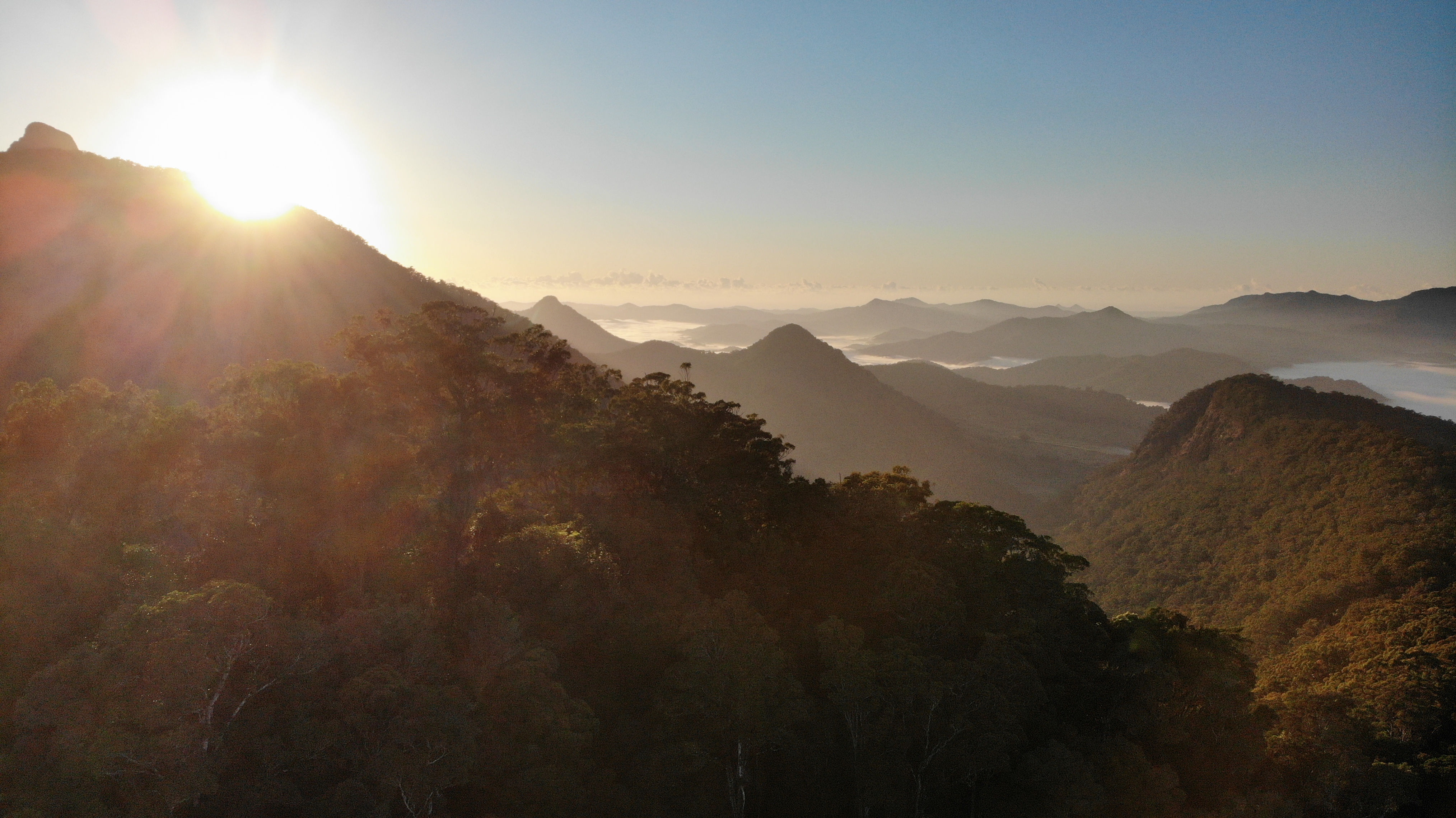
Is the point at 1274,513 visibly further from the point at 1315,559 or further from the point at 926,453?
the point at 926,453

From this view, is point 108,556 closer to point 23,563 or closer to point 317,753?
point 23,563

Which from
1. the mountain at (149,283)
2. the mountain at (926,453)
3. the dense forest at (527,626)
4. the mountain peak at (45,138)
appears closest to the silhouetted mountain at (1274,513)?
the mountain at (926,453)

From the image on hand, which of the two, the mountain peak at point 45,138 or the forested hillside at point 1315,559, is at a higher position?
the mountain peak at point 45,138

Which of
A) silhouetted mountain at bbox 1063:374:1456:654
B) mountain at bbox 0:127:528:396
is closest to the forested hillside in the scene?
silhouetted mountain at bbox 1063:374:1456:654

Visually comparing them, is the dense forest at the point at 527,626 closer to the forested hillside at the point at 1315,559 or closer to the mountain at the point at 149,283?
the forested hillside at the point at 1315,559

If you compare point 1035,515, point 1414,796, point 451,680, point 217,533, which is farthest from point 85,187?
point 1035,515
